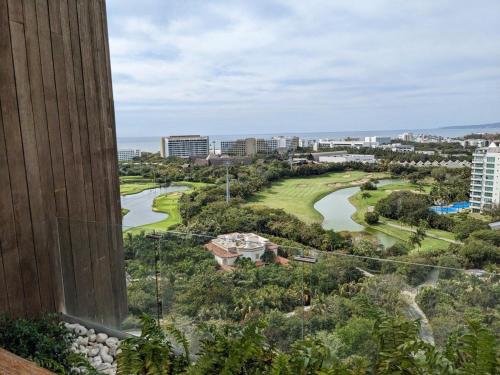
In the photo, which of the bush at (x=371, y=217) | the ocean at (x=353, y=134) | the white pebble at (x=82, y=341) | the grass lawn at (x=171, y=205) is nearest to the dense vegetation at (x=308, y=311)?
the white pebble at (x=82, y=341)

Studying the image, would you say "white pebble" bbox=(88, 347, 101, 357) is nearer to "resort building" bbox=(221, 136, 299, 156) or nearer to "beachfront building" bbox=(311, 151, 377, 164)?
"resort building" bbox=(221, 136, 299, 156)

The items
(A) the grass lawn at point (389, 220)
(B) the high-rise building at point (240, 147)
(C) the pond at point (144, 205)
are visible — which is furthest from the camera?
(B) the high-rise building at point (240, 147)

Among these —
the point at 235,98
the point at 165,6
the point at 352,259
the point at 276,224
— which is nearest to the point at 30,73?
the point at 352,259

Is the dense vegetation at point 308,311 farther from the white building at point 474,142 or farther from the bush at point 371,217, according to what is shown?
the white building at point 474,142

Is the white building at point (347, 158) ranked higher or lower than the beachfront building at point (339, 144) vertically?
lower

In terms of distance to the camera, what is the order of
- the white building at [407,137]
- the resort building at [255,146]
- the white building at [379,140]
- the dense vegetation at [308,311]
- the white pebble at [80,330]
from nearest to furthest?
the dense vegetation at [308,311] < the white pebble at [80,330] < the resort building at [255,146] < the white building at [407,137] < the white building at [379,140]

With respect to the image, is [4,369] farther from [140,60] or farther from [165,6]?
[140,60]
